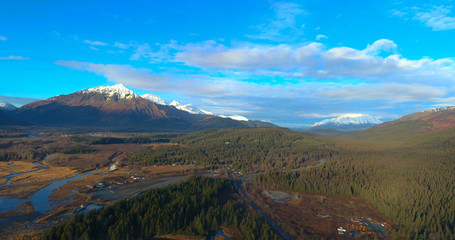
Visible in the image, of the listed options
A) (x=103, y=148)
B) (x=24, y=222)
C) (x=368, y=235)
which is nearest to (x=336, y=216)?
(x=368, y=235)

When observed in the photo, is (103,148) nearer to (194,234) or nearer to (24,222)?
(24,222)

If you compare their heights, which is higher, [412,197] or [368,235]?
[412,197]

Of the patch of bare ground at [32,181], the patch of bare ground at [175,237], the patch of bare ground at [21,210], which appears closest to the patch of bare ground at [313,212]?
the patch of bare ground at [175,237]

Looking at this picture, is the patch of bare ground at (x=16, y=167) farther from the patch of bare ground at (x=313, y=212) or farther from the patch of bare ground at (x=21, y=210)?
the patch of bare ground at (x=313, y=212)

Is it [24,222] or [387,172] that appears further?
[387,172]

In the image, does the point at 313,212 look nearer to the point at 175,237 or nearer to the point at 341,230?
the point at 341,230
